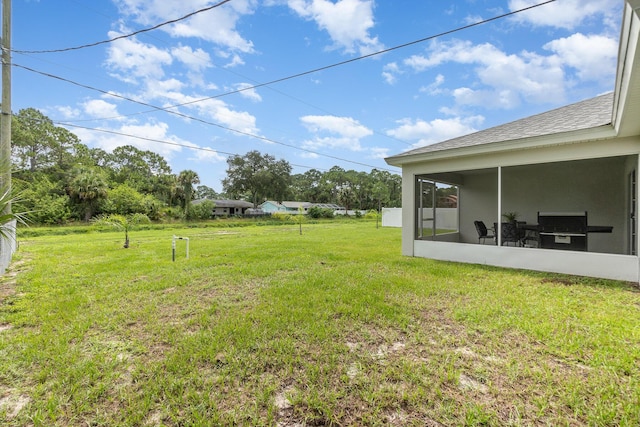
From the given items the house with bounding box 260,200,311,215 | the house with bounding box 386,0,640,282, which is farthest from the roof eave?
the house with bounding box 260,200,311,215

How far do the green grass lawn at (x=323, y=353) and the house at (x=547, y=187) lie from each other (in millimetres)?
1034

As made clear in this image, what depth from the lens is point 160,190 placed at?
36250 mm

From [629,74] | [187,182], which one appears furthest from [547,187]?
[187,182]

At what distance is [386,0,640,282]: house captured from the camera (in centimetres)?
515

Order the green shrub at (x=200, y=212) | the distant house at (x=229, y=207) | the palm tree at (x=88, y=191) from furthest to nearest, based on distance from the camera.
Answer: the distant house at (x=229, y=207) → the green shrub at (x=200, y=212) → the palm tree at (x=88, y=191)

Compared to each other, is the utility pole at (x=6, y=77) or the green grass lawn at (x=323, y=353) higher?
the utility pole at (x=6, y=77)

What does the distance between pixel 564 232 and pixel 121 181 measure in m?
40.7

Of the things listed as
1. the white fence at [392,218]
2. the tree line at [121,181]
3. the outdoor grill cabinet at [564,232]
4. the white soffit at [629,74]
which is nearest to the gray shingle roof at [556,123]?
the white soffit at [629,74]

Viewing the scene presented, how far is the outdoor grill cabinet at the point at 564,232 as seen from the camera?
674 cm

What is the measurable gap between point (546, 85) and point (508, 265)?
1073cm

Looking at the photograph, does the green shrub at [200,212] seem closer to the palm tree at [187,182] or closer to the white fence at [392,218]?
the palm tree at [187,182]

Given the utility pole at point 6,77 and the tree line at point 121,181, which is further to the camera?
the tree line at point 121,181

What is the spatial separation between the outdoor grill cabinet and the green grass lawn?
2.15m

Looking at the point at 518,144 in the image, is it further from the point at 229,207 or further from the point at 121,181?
the point at 229,207
